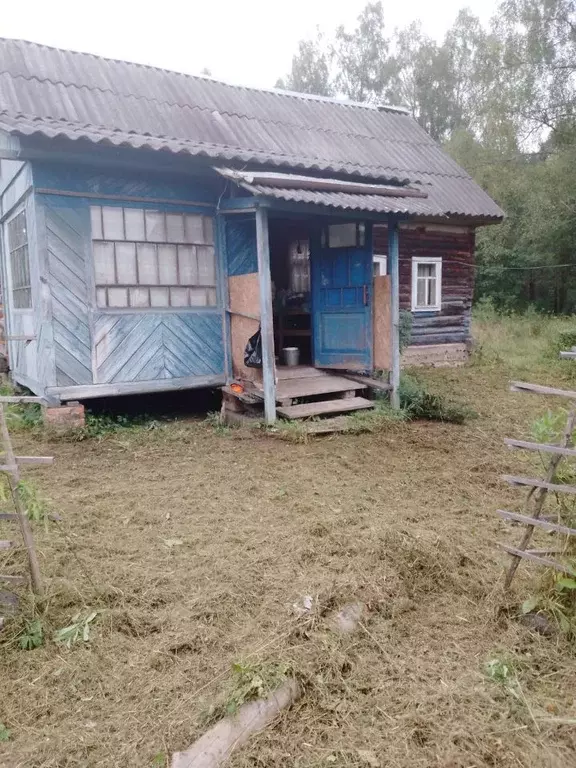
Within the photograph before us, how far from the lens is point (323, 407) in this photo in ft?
24.6

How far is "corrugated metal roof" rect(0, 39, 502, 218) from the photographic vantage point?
274 inches

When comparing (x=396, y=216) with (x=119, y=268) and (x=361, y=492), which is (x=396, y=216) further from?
(x=361, y=492)

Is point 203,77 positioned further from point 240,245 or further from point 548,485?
point 548,485

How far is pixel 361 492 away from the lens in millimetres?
5137

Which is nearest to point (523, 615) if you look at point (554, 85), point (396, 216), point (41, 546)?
point (41, 546)

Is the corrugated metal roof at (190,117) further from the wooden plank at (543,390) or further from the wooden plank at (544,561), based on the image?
the wooden plank at (544,561)

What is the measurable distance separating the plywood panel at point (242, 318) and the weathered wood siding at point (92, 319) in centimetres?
41

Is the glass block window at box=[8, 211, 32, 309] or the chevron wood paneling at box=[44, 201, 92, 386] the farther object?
the glass block window at box=[8, 211, 32, 309]

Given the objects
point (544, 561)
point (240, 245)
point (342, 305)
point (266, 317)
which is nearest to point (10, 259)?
point (240, 245)

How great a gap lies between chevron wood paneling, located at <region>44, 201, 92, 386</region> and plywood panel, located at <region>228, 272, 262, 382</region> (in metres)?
1.79

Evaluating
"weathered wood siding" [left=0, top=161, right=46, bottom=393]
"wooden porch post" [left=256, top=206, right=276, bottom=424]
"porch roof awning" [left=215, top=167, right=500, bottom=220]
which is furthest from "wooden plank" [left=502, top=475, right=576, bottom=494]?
"weathered wood siding" [left=0, top=161, right=46, bottom=393]

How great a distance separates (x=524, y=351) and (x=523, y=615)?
1206 centimetres

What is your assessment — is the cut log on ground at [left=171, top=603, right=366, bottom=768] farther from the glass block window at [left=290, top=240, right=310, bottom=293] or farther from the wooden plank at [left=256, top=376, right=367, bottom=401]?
the glass block window at [left=290, top=240, right=310, bottom=293]

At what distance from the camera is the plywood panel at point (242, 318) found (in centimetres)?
729
